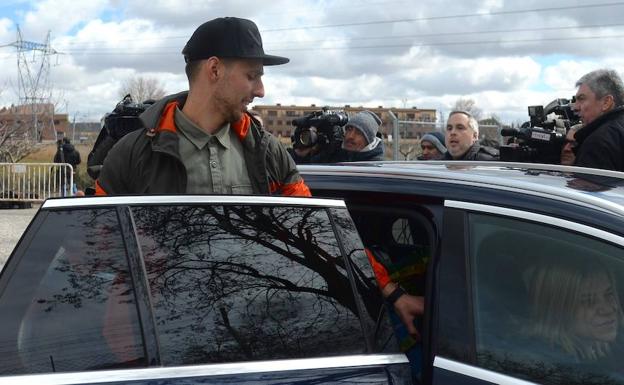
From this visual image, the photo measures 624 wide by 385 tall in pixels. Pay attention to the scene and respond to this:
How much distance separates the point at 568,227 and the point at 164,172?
1.24 meters

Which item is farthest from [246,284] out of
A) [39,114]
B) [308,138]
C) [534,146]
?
[39,114]

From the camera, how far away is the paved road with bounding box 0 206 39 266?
10.2 meters

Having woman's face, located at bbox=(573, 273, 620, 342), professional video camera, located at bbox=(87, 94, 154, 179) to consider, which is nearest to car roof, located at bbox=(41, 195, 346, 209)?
woman's face, located at bbox=(573, 273, 620, 342)

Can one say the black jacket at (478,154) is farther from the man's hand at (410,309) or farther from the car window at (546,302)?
the car window at (546,302)

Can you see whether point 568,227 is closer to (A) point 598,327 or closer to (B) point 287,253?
(A) point 598,327

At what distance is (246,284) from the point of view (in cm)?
203

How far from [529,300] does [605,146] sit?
2.29 m

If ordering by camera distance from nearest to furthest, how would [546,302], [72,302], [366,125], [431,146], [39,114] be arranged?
[72,302] → [546,302] → [366,125] → [431,146] → [39,114]

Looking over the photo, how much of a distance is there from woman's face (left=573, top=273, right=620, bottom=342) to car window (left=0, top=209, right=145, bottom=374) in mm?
1163

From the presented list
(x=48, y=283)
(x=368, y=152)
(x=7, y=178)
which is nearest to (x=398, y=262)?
(x=48, y=283)

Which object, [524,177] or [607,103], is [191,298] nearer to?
[524,177]

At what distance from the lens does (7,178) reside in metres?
16.5

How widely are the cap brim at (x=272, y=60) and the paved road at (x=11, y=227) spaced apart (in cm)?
704

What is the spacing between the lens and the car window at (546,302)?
1978 mm
